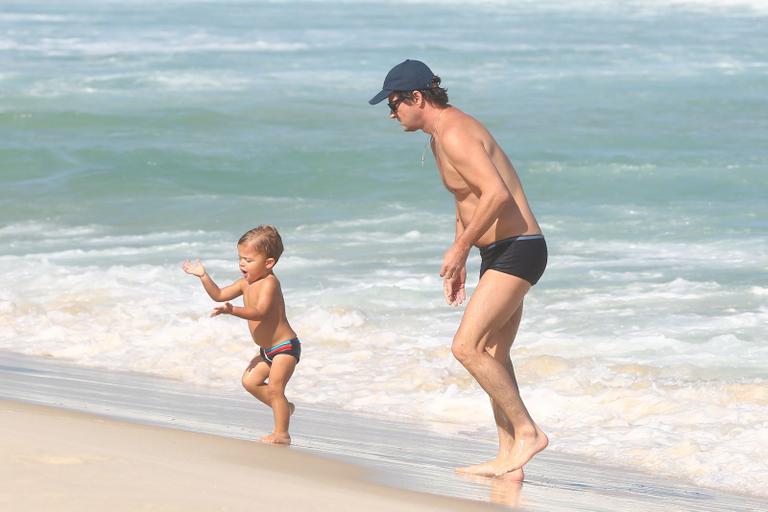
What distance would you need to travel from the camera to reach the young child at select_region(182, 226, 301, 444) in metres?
5.76

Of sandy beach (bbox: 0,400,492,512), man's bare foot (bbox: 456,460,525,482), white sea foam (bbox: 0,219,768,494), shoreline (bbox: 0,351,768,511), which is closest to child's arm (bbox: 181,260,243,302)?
shoreline (bbox: 0,351,768,511)

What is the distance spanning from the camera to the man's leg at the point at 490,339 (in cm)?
507

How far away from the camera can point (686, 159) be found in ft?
61.8

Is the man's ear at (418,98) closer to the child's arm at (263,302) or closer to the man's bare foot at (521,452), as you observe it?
the child's arm at (263,302)

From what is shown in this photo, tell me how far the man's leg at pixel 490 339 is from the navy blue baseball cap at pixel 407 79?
2.39 feet

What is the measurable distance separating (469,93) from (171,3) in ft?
121

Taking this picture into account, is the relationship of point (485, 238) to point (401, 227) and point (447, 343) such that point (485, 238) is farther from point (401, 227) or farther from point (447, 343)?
point (401, 227)

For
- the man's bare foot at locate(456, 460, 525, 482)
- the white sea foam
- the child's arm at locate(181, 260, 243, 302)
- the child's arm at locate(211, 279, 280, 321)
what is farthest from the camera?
the white sea foam

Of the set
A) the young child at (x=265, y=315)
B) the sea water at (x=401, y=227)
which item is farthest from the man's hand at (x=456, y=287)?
Result: the sea water at (x=401, y=227)

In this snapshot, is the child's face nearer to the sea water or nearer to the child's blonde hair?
the child's blonde hair

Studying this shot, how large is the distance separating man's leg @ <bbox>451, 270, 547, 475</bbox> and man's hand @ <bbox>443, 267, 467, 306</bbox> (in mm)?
85

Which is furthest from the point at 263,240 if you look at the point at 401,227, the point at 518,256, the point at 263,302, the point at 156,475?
the point at 401,227

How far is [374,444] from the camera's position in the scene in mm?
5930

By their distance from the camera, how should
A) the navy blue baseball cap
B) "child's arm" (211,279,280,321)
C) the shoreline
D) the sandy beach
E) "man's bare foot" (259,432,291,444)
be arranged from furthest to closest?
"child's arm" (211,279,280,321) < "man's bare foot" (259,432,291,444) < the navy blue baseball cap < the shoreline < the sandy beach
